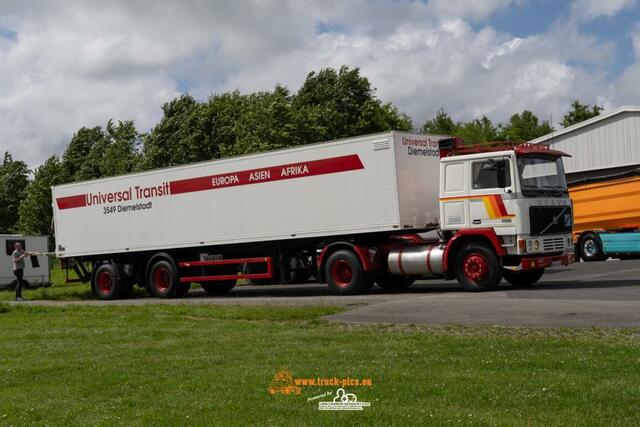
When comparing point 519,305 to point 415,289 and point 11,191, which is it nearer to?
point 415,289

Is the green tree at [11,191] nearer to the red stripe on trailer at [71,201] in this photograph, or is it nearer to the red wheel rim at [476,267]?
the red stripe on trailer at [71,201]

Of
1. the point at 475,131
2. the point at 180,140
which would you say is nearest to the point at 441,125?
the point at 475,131

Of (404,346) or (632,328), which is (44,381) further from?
(632,328)

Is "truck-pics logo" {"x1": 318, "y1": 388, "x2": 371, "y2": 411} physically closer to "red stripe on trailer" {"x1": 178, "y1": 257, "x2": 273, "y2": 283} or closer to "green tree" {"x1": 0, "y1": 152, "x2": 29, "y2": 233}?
"red stripe on trailer" {"x1": 178, "y1": 257, "x2": 273, "y2": 283}

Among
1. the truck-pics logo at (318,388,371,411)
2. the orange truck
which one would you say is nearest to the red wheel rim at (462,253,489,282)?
the truck-pics logo at (318,388,371,411)

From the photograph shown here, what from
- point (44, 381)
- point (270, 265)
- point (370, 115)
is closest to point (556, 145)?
point (370, 115)

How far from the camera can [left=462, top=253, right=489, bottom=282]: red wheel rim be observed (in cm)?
1659

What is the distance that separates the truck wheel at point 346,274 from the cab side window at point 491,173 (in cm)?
328

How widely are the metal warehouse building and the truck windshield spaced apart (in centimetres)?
1997

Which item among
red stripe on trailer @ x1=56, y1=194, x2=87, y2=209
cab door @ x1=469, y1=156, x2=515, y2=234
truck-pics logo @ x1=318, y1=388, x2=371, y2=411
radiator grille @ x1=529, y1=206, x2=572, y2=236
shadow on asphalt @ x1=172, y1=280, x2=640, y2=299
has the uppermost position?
red stripe on trailer @ x1=56, y1=194, x2=87, y2=209

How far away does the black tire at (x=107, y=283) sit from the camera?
22766 mm

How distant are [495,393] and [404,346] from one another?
9.62 ft

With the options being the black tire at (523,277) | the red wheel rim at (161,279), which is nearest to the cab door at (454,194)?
the black tire at (523,277)

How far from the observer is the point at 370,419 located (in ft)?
20.2
